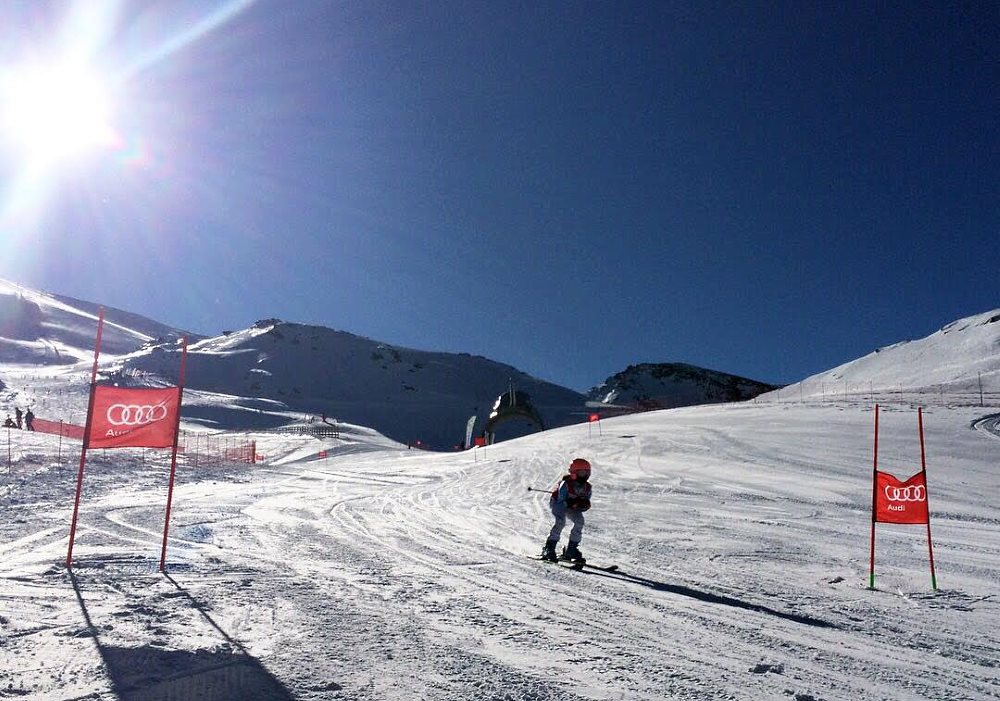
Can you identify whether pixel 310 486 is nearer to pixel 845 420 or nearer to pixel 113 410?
pixel 113 410

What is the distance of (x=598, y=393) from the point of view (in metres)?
148

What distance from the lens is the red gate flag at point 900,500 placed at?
8.13 meters

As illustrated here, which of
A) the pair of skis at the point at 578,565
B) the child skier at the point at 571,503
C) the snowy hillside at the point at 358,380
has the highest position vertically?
the snowy hillside at the point at 358,380

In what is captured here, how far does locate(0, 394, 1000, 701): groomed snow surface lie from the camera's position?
4.38 m

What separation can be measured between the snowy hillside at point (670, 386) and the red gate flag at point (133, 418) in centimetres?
12802

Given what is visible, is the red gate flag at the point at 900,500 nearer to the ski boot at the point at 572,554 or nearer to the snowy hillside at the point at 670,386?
the ski boot at the point at 572,554

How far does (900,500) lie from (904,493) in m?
0.13

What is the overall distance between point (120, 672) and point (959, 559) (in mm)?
11430

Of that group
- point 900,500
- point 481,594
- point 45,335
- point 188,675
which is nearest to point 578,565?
point 481,594

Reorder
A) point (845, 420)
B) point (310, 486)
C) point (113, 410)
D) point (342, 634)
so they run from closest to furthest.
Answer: point (342, 634), point (113, 410), point (310, 486), point (845, 420)

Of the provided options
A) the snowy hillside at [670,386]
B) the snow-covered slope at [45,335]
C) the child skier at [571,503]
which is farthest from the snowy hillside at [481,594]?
the snow-covered slope at [45,335]

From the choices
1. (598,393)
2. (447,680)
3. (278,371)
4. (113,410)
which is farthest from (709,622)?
(598,393)

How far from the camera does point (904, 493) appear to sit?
8.35 m

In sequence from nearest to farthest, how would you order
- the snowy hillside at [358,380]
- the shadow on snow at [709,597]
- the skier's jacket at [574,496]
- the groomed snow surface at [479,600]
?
the groomed snow surface at [479,600] → the shadow on snow at [709,597] → the skier's jacket at [574,496] → the snowy hillside at [358,380]
